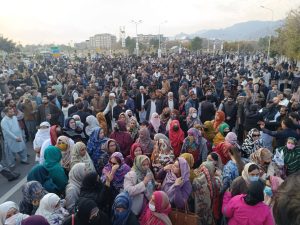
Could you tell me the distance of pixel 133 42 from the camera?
62250 millimetres

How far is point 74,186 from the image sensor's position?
4289 millimetres

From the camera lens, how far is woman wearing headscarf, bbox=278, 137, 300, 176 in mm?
4961

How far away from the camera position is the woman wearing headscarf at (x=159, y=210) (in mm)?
3611

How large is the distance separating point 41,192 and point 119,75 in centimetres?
1532

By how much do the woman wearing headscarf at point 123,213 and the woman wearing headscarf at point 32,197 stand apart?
1.01 metres

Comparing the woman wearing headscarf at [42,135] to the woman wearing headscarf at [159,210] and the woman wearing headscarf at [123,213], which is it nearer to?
the woman wearing headscarf at [123,213]

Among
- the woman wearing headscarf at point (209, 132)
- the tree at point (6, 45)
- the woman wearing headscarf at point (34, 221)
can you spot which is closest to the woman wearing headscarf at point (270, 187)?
the woman wearing headscarf at point (209, 132)

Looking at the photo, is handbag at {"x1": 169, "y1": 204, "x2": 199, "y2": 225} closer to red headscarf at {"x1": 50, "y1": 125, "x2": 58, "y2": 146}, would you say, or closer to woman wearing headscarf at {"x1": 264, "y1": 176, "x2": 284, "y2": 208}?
woman wearing headscarf at {"x1": 264, "y1": 176, "x2": 284, "y2": 208}

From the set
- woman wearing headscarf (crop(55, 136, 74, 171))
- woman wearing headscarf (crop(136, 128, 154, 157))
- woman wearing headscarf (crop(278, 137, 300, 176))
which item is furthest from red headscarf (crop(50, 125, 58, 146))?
woman wearing headscarf (crop(278, 137, 300, 176))

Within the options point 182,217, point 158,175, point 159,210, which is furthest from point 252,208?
point 158,175

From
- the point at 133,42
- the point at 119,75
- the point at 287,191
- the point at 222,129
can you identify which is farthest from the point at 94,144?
the point at 133,42

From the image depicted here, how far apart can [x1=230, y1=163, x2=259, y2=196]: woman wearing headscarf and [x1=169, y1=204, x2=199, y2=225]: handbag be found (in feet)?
1.94

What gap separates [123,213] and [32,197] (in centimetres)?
121

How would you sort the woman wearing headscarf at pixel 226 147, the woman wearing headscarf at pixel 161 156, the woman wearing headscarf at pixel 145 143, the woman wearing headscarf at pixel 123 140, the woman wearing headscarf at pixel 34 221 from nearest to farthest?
1. the woman wearing headscarf at pixel 34 221
2. the woman wearing headscarf at pixel 161 156
3. the woman wearing headscarf at pixel 226 147
4. the woman wearing headscarf at pixel 145 143
5. the woman wearing headscarf at pixel 123 140
